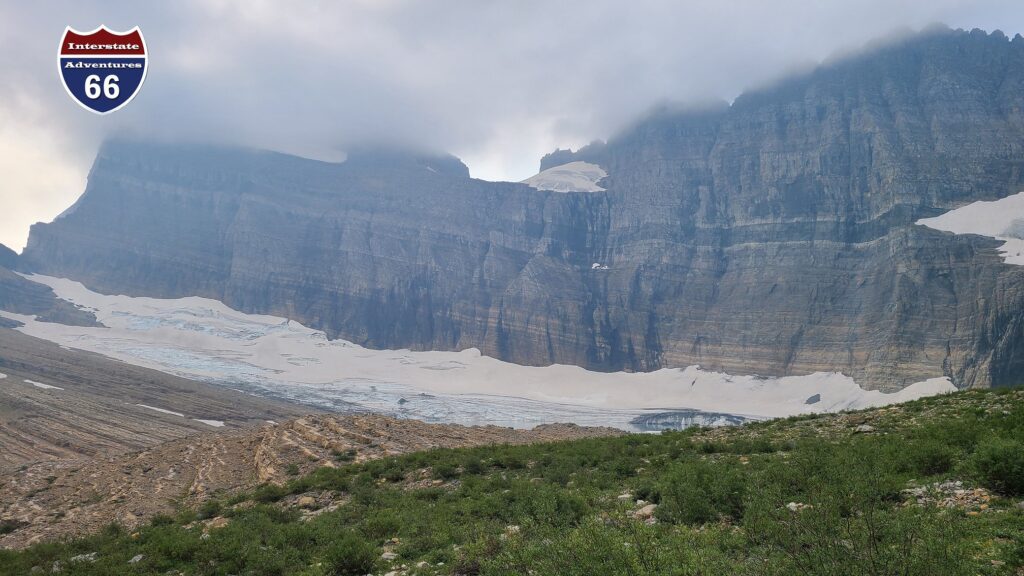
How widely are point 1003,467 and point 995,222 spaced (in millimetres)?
150229

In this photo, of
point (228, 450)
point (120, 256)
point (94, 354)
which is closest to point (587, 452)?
point (228, 450)

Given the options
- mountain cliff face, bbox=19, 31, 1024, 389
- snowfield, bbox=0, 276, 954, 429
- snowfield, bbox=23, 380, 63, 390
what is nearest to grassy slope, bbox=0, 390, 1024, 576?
snowfield, bbox=23, 380, 63, 390

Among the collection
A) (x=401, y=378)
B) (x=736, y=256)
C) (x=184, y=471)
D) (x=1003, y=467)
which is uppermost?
(x=736, y=256)

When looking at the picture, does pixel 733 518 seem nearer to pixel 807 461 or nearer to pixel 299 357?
pixel 807 461

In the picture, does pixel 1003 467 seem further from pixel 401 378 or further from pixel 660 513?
pixel 401 378

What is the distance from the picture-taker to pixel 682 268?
169 m

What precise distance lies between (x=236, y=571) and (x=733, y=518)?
8.70m

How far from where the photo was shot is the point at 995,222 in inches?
4875

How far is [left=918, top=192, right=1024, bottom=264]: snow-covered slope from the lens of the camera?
11675 centimetres

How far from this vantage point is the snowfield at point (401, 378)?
11638 cm

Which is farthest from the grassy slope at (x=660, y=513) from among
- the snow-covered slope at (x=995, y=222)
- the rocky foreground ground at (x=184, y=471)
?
the snow-covered slope at (x=995, y=222)

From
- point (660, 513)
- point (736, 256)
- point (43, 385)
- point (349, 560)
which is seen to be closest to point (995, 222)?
point (736, 256)

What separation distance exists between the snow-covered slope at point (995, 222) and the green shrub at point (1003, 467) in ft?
447

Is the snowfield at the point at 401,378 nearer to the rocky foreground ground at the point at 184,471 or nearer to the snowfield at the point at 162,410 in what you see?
the snowfield at the point at 162,410
